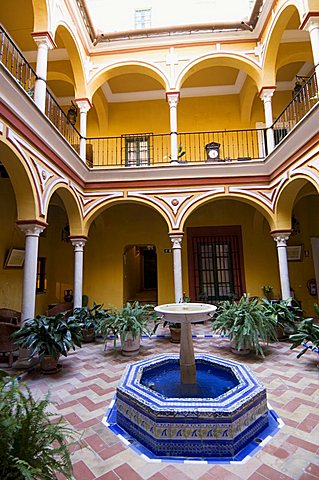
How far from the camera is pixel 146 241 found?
10375 mm

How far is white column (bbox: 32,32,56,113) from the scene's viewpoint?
529cm

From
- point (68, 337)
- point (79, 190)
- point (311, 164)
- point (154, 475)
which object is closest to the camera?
point (154, 475)

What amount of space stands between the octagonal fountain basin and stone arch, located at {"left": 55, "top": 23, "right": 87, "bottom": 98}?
7793mm

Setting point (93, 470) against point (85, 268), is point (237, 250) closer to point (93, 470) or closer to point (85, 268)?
point (85, 268)

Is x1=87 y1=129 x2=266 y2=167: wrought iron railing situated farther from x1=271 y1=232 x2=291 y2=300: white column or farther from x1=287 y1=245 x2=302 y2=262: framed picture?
x1=271 y1=232 x2=291 y2=300: white column

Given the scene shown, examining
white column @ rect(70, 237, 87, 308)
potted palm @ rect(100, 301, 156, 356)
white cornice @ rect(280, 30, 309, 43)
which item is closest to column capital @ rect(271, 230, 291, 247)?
potted palm @ rect(100, 301, 156, 356)

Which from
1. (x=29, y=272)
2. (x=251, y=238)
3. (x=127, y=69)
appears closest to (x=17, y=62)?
(x=29, y=272)

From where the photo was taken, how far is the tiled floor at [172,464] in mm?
2268

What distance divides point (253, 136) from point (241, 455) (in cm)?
1030

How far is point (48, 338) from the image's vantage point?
14.3 ft

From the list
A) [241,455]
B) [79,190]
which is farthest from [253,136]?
[241,455]

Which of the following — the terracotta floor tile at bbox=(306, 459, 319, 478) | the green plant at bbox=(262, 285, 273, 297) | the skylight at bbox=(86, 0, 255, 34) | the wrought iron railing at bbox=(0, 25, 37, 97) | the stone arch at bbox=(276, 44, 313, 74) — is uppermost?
the skylight at bbox=(86, 0, 255, 34)

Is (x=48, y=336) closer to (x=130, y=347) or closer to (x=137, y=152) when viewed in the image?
(x=130, y=347)

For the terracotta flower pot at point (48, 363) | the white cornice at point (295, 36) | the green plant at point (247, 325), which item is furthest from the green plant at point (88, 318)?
the white cornice at point (295, 36)
